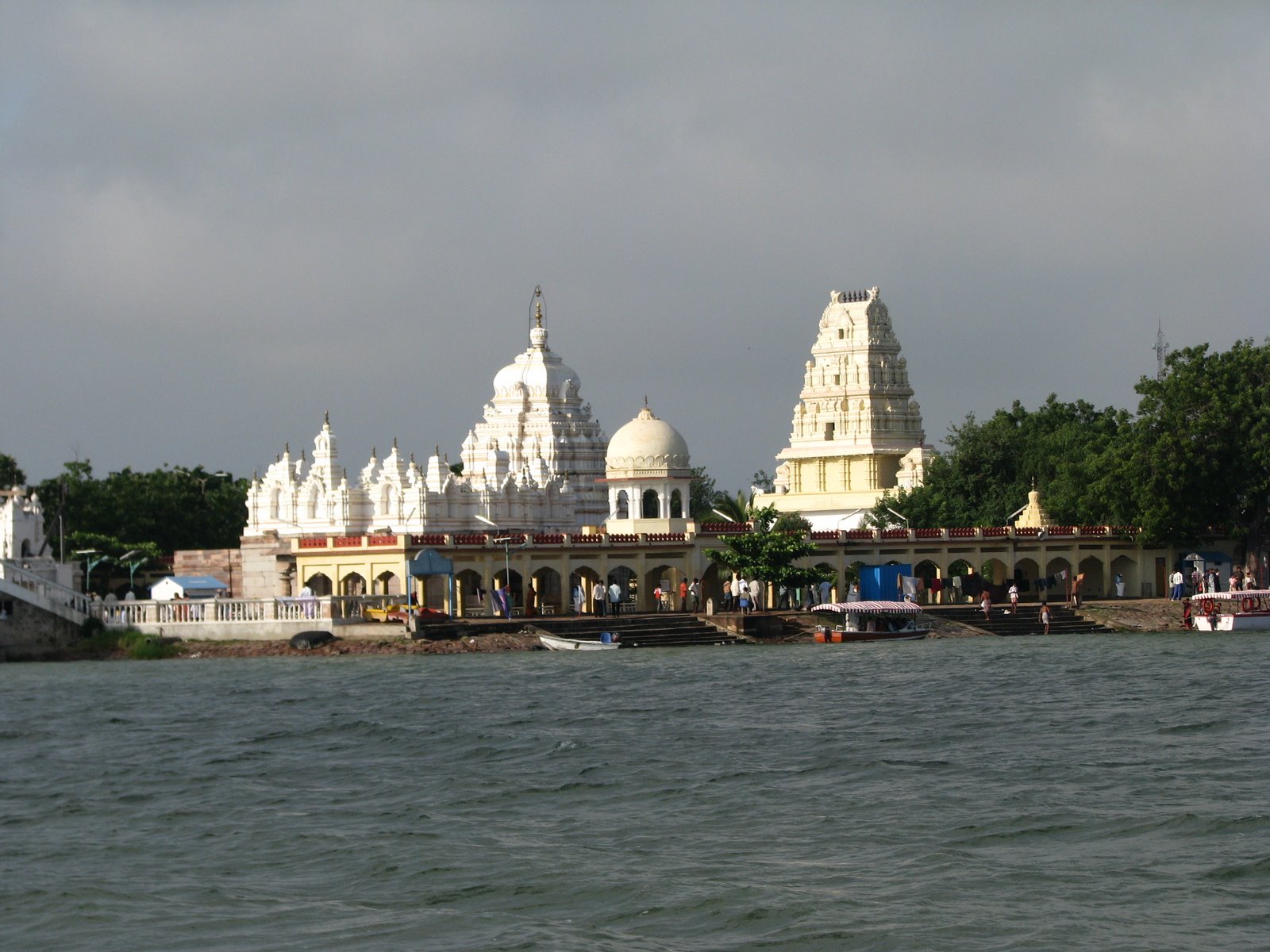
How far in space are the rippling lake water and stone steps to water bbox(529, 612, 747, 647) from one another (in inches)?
466

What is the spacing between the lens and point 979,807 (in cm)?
2178

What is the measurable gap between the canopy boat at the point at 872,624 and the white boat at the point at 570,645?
565 centimetres

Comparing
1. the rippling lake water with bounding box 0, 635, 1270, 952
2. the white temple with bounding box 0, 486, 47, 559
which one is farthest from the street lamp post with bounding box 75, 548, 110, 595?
the rippling lake water with bounding box 0, 635, 1270, 952

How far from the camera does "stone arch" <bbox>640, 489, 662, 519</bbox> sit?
6681 cm

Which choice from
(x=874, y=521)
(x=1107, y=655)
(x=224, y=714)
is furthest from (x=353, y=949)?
(x=874, y=521)

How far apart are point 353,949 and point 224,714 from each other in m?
17.6

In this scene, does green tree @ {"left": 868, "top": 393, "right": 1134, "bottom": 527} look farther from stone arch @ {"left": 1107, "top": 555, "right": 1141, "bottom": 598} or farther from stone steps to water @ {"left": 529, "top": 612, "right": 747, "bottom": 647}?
stone steps to water @ {"left": 529, "top": 612, "right": 747, "bottom": 647}

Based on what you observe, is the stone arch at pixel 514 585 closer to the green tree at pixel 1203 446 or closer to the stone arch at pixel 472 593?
the stone arch at pixel 472 593

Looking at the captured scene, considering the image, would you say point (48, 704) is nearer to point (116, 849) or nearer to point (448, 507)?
point (116, 849)

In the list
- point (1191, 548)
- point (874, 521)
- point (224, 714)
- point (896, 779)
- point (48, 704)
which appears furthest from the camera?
point (874, 521)

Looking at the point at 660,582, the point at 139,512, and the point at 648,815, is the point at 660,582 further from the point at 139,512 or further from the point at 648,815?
the point at 648,815

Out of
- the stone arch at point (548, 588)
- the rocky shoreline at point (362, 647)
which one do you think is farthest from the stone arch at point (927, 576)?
the rocky shoreline at point (362, 647)

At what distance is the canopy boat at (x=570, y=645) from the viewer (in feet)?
157

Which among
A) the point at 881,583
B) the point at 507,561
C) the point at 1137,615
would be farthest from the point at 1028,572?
the point at 507,561
